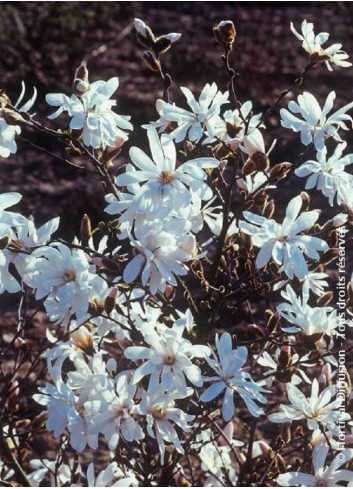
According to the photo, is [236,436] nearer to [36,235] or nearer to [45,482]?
[45,482]

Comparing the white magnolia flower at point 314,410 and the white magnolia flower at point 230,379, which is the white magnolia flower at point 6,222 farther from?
the white magnolia flower at point 314,410

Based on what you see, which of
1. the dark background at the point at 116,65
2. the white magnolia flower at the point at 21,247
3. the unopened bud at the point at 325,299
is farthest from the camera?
the dark background at the point at 116,65

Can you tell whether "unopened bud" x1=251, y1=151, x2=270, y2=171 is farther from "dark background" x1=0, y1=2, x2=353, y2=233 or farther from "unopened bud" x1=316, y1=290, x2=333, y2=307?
"dark background" x1=0, y1=2, x2=353, y2=233

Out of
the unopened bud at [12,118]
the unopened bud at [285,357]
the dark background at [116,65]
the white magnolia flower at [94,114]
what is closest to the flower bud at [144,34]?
the white magnolia flower at [94,114]

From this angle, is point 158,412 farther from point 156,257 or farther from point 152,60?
point 152,60

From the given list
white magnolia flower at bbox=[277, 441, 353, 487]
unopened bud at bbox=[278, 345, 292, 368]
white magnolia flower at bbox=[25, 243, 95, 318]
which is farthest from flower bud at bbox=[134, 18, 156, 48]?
white magnolia flower at bbox=[277, 441, 353, 487]

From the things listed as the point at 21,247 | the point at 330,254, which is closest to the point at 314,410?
the point at 330,254
